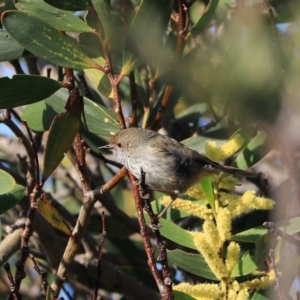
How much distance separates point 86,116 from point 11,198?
47cm

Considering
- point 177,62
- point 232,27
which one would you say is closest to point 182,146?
point 177,62

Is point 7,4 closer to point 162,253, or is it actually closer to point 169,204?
point 169,204

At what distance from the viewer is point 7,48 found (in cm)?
241

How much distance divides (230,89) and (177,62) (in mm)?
757

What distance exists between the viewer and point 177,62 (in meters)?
2.49

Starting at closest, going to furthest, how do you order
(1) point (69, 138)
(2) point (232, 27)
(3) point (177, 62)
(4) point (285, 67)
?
(4) point (285, 67) < (2) point (232, 27) < (1) point (69, 138) < (3) point (177, 62)

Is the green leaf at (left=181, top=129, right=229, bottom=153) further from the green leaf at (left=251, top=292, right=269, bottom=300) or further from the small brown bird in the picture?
the green leaf at (left=251, top=292, right=269, bottom=300)

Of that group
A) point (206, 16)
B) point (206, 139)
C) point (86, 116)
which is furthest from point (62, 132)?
point (206, 139)

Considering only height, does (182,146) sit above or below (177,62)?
below

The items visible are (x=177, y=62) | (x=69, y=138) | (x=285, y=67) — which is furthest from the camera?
(x=177, y=62)

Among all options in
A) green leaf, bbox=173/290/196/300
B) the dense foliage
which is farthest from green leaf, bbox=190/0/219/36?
green leaf, bbox=173/290/196/300

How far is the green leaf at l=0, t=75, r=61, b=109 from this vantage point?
2254 millimetres

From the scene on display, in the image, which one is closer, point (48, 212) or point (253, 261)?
point (253, 261)

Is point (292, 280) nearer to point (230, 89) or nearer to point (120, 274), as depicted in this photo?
point (230, 89)
